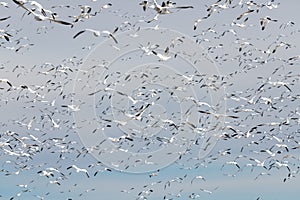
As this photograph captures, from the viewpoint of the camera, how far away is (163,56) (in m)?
40.9

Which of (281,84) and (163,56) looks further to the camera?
(281,84)

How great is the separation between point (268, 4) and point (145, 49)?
10.00m

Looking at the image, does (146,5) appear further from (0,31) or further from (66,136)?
(66,136)

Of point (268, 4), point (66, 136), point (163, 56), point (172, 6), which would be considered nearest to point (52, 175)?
point (66, 136)

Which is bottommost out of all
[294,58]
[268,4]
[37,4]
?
[37,4]

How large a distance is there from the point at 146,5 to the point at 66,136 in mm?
29676

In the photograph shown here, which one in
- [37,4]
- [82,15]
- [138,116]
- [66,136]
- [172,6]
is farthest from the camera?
[66,136]

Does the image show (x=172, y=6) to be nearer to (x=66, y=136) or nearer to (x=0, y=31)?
(x=0, y=31)

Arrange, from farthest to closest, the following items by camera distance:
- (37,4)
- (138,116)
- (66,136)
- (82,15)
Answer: (66,136) → (138,116) → (82,15) → (37,4)

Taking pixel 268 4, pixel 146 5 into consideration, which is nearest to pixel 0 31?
pixel 146 5

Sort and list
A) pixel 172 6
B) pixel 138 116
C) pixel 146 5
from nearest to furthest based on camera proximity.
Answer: pixel 172 6
pixel 146 5
pixel 138 116

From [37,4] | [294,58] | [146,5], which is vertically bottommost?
[37,4]

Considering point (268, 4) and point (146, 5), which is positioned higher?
point (268, 4)

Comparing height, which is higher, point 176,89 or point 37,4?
point 176,89
